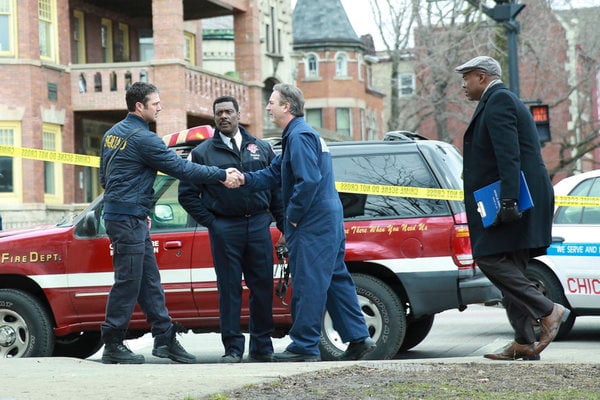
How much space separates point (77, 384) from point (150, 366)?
1.22 m

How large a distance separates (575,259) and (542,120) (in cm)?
808

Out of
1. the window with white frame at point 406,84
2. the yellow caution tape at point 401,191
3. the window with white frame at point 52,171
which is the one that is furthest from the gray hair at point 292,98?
the window with white frame at point 406,84

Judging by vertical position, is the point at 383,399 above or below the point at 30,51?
below

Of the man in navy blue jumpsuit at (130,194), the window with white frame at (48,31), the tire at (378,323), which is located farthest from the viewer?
the window with white frame at (48,31)

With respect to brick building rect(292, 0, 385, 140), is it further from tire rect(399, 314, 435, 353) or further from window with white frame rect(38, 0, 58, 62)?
tire rect(399, 314, 435, 353)

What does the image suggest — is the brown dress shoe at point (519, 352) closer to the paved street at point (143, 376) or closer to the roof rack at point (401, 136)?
the paved street at point (143, 376)

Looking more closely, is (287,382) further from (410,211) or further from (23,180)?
(23,180)

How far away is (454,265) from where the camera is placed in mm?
9742

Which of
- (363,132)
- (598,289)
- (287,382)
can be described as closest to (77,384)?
(287,382)

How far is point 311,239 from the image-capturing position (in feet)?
28.0

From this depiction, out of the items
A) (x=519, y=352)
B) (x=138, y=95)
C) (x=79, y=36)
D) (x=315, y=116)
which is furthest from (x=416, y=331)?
(x=315, y=116)

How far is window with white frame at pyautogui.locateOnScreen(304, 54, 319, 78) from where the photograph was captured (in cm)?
6003

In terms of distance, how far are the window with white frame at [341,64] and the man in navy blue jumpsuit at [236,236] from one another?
167ft

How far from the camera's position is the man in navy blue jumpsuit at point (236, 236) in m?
9.24
